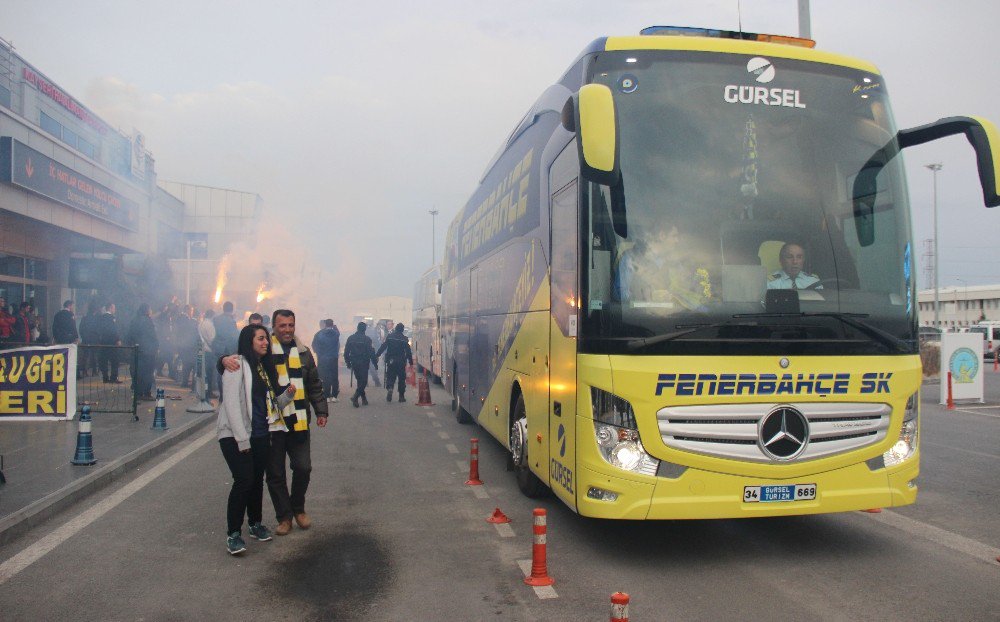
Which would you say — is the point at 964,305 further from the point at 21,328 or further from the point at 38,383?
the point at 38,383

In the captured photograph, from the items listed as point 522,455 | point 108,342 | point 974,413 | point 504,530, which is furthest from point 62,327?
point 974,413

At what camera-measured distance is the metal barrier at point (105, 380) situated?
14734 millimetres

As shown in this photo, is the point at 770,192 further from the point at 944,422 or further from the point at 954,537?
the point at 944,422

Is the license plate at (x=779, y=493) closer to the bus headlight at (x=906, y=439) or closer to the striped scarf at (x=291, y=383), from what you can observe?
the bus headlight at (x=906, y=439)

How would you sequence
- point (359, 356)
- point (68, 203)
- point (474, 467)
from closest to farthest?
point (474, 467)
point (359, 356)
point (68, 203)

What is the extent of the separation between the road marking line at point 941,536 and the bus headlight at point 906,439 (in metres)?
1.00

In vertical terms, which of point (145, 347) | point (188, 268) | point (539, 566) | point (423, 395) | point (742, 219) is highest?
point (188, 268)

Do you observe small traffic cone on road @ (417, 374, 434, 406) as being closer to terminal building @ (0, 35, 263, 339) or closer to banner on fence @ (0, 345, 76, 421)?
banner on fence @ (0, 345, 76, 421)

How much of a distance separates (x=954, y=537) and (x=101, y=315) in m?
18.0

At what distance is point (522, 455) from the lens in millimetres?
7977

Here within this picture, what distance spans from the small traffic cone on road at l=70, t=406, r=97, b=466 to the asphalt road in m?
0.76

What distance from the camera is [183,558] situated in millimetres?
6105

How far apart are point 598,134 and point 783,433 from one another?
2436 mm

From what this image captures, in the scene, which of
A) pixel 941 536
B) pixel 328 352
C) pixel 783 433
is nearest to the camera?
pixel 783 433
